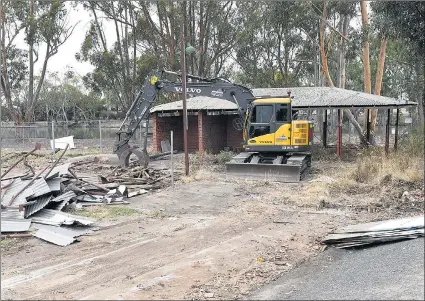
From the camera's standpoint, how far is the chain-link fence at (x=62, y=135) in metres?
28.7

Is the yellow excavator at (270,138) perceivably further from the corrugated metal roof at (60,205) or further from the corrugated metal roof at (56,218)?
the corrugated metal roof at (56,218)

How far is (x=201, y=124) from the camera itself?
23.5 m

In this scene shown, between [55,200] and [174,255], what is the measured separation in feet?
14.9

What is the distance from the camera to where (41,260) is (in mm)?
6883

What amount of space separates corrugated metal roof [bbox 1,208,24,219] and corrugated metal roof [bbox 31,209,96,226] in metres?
0.26

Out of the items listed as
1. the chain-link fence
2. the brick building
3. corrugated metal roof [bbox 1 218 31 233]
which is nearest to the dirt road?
corrugated metal roof [bbox 1 218 31 233]

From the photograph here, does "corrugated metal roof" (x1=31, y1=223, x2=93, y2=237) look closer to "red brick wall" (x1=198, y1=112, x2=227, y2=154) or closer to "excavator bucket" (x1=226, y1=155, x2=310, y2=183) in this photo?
"excavator bucket" (x1=226, y1=155, x2=310, y2=183)

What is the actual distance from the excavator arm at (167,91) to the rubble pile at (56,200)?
3537 mm

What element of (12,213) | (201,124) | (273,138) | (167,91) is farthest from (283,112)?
(12,213)

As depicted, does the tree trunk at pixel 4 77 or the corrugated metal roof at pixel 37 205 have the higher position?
the tree trunk at pixel 4 77

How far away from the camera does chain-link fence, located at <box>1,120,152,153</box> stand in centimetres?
2869

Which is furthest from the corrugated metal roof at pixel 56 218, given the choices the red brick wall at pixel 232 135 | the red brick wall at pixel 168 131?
the red brick wall at pixel 232 135

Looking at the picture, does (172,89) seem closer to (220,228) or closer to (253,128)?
(253,128)

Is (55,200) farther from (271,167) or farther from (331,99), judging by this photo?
(331,99)
